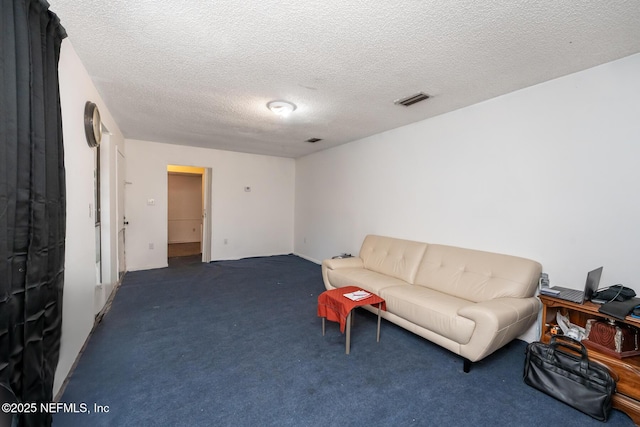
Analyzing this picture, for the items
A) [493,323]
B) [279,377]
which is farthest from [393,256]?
[279,377]

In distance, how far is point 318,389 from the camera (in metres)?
1.87

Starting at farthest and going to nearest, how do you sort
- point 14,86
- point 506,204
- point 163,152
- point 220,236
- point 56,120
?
point 220,236 → point 163,152 → point 506,204 → point 56,120 → point 14,86

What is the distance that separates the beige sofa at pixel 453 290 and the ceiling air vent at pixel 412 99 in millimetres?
1659

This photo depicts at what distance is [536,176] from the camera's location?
2480 millimetres

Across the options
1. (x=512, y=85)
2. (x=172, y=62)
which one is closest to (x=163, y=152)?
(x=172, y=62)

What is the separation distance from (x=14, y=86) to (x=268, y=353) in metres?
2.25

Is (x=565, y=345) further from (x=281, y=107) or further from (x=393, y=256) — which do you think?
(x=281, y=107)

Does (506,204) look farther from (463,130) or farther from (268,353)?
(268,353)

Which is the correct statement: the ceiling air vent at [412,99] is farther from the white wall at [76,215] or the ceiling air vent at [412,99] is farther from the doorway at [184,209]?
the doorway at [184,209]

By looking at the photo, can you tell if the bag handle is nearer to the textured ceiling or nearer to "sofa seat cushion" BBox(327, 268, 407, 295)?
"sofa seat cushion" BBox(327, 268, 407, 295)

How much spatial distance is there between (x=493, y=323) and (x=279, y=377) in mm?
1607

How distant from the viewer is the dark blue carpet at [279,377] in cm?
164

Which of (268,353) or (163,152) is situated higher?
(163,152)

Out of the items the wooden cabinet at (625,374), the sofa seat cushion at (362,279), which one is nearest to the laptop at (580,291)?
the wooden cabinet at (625,374)
